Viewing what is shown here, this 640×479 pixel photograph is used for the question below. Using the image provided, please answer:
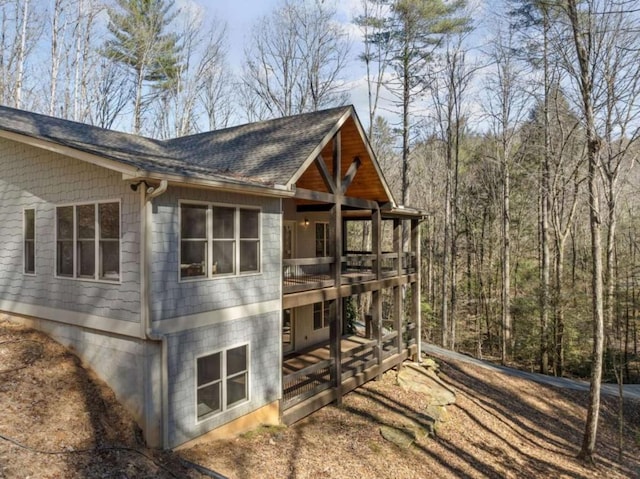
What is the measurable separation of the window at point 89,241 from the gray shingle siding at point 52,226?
17 cm

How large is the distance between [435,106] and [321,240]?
1452 centimetres

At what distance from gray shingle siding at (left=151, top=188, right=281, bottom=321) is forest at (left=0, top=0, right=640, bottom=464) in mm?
12645

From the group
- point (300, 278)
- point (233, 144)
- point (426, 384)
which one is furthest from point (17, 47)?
point (426, 384)

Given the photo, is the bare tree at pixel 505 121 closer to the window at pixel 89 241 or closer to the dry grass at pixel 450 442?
the dry grass at pixel 450 442

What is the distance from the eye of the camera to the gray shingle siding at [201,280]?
6914 millimetres

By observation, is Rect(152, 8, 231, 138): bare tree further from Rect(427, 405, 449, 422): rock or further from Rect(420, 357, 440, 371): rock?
Rect(427, 405, 449, 422): rock

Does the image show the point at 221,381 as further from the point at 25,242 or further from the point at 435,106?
the point at 435,106

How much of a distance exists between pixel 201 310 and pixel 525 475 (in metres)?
9.09

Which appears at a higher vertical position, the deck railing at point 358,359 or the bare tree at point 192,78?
the bare tree at point 192,78

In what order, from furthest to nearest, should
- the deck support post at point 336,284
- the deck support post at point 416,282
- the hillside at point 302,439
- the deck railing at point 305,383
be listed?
the deck support post at point 416,282 < the deck support post at point 336,284 < the deck railing at point 305,383 < the hillside at point 302,439

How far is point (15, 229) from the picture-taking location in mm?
9219

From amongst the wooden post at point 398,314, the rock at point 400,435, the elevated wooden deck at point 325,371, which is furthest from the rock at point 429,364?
the rock at point 400,435

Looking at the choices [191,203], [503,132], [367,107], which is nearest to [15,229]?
[191,203]

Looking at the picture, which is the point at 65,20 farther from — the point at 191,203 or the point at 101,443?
the point at 101,443
